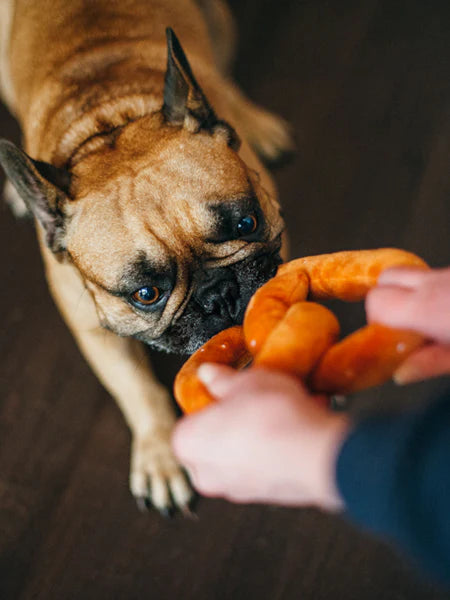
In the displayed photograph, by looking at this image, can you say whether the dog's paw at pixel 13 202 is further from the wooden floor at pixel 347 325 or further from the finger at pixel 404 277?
the finger at pixel 404 277

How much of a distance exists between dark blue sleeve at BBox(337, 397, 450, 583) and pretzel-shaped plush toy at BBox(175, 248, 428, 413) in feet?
0.67

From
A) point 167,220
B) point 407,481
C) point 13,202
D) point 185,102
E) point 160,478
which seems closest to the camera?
point 407,481

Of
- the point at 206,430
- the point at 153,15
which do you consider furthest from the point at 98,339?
the point at 153,15

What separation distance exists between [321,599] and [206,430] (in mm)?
1175

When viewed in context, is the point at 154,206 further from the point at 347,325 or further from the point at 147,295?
the point at 347,325

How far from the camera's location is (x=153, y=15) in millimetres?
2049

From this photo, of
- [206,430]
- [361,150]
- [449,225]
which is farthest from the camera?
[361,150]

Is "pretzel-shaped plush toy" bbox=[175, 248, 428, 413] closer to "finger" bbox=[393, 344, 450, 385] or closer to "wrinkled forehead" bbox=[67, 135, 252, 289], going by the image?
"finger" bbox=[393, 344, 450, 385]

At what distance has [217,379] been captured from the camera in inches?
39.3

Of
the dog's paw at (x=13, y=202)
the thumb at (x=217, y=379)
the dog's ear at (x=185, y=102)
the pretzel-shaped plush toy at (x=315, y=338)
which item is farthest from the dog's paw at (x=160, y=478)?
the dog's paw at (x=13, y=202)

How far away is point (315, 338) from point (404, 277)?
0.20 m

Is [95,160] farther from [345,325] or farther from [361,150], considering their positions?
[361,150]

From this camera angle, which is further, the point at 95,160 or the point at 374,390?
the point at 374,390

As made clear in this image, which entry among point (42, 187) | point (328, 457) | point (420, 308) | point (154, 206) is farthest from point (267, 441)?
point (42, 187)
